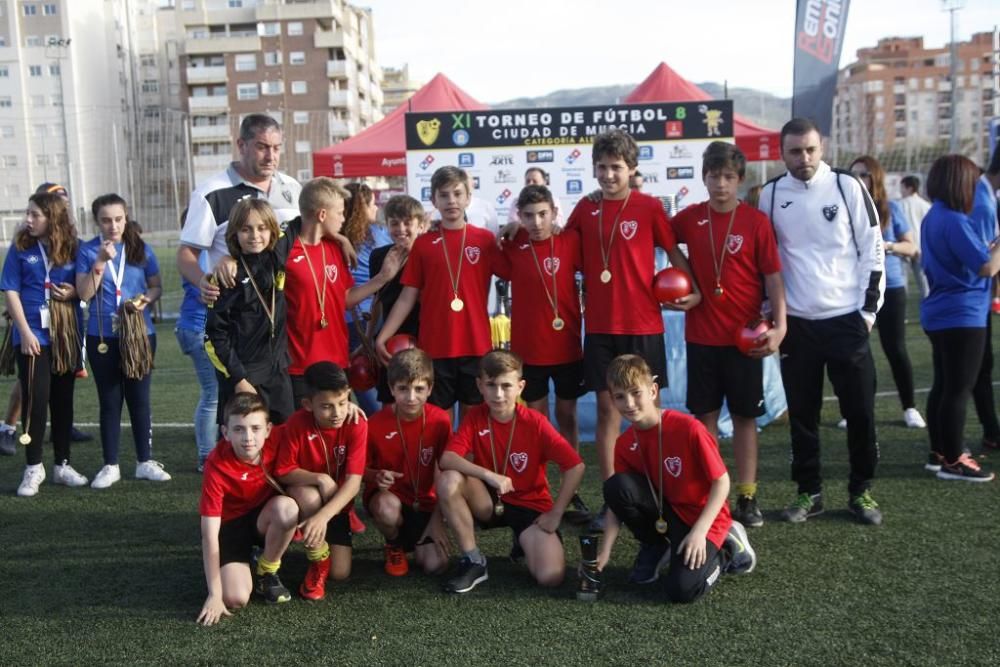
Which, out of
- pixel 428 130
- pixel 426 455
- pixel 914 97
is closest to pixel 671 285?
pixel 426 455

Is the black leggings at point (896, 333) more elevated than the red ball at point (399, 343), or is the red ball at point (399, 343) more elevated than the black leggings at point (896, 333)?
the red ball at point (399, 343)

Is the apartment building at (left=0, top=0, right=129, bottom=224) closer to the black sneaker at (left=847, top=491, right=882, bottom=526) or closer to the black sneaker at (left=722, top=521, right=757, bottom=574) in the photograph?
the black sneaker at (left=847, top=491, right=882, bottom=526)

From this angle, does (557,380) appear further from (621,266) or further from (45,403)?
(45,403)

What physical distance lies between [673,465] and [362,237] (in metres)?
2.71

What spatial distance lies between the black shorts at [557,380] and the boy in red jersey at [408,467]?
0.63 meters

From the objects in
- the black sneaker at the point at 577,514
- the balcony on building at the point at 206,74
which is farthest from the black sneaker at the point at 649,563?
the balcony on building at the point at 206,74

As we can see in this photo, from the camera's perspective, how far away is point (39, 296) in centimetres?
607

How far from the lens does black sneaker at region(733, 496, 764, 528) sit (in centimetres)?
498

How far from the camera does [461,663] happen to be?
136 inches

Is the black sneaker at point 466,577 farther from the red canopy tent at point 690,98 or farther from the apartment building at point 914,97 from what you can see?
the apartment building at point 914,97

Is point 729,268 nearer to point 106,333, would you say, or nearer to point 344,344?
point 344,344

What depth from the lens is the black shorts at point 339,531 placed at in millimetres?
4469

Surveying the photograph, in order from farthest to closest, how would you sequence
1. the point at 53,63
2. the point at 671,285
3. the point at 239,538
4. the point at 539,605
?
1. the point at 53,63
2. the point at 671,285
3. the point at 239,538
4. the point at 539,605

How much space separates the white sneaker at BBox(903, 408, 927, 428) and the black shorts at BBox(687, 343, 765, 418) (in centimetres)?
267
